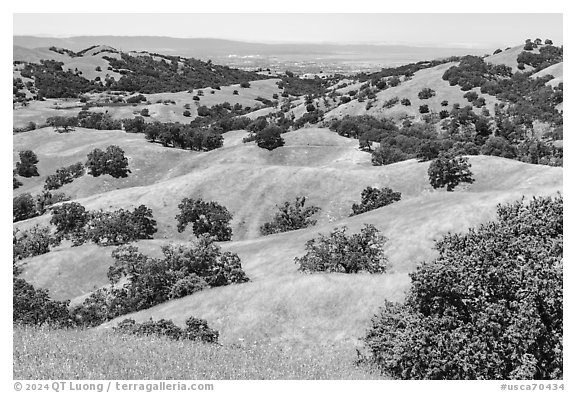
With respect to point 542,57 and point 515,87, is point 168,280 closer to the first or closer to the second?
point 515,87

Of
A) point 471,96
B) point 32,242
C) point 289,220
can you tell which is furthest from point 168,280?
point 471,96

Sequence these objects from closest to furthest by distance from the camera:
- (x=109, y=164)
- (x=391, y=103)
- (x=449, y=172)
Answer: (x=449, y=172) < (x=109, y=164) < (x=391, y=103)

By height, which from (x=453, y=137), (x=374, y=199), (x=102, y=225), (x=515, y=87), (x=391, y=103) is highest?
(x=515, y=87)

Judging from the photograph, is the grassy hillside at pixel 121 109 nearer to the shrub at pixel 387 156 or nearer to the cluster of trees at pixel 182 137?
the cluster of trees at pixel 182 137

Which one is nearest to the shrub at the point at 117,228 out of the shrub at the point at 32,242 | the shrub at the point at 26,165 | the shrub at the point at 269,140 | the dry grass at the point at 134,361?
the shrub at the point at 32,242

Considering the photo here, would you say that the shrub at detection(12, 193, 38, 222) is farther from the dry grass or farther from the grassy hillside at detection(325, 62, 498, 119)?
the grassy hillside at detection(325, 62, 498, 119)

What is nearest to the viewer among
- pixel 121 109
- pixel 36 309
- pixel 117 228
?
pixel 36 309
